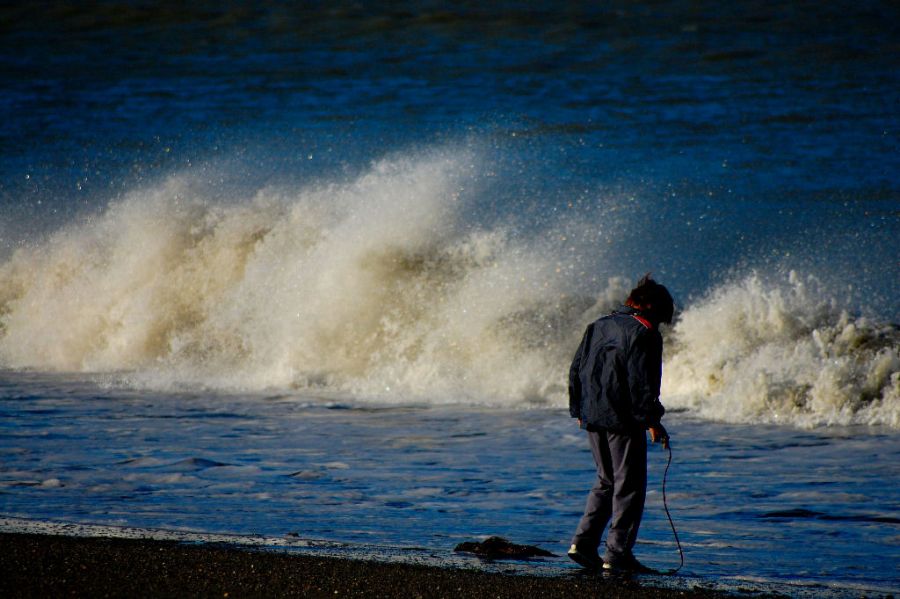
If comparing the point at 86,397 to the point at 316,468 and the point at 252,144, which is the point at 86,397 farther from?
the point at 252,144

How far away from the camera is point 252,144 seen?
163ft

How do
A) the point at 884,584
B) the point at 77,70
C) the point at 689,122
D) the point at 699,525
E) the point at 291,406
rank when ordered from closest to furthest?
the point at 884,584, the point at 699,525, the point at 291,406, the point at 689,122, the point at 77,70

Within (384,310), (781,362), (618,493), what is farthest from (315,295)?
(618,493)

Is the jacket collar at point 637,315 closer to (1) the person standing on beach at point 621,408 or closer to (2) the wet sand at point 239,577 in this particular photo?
(1) the person standing on beach at point 621,408

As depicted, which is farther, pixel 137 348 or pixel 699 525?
pixel 137 348

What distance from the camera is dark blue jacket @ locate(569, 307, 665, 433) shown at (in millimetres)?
6359

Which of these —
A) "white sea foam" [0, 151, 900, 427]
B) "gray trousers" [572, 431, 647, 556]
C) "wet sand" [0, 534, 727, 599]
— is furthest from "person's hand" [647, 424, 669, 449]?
"white sea foam" [0, 151, 900, 427]

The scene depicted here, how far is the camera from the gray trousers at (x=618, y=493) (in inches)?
257

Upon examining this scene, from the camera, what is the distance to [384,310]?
18312 millimetres

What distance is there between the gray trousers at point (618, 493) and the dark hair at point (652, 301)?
0.62m

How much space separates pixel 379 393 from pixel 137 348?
6.21 metres

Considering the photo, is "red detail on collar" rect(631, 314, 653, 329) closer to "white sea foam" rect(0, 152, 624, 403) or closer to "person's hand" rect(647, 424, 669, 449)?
"person's hand" rect(647, 424, 669, 449)

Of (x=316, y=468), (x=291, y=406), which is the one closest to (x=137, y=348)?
(x=291, y=406)

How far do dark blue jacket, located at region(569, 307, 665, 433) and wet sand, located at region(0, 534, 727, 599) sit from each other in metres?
0.83
